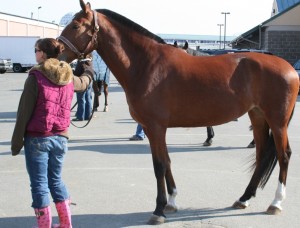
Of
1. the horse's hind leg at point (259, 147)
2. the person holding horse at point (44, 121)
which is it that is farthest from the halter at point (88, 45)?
the horse's hind leg at point (259, 147)

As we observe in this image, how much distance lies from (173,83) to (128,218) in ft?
5.06

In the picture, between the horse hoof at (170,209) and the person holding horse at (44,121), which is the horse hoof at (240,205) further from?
the person holding horse at (44,121)

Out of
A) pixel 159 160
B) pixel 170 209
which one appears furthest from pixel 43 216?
→ pixel 170 209

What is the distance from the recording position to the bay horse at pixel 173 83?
468 cm

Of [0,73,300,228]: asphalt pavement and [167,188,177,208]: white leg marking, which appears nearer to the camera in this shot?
[0,73,300,228]: asphalt pavement

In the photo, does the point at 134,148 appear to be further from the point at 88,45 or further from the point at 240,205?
the point at 88,45

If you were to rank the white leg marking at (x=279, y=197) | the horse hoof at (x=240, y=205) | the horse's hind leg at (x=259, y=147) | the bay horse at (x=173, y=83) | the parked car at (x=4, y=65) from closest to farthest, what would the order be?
the bay horse at (x=173, y=83)
the white leg marking at (x=279, y=197)
the horse hoof at (x=240, y=205)
the horse's hind leg at (x=259, y=147)
the parked car at (x=4, y=65)

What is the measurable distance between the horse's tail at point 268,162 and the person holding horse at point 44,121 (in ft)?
8.24

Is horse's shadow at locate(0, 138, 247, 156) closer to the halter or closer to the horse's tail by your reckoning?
the horse's tail

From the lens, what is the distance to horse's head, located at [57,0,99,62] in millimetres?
4543

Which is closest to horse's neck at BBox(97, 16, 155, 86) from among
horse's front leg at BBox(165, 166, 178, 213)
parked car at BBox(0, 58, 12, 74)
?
horse's front leg at BBox(165, 166, 178, 213)

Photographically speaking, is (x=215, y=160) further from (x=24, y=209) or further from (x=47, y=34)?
(x=47, y=34)

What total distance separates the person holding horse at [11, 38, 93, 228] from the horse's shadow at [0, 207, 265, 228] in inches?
27.8

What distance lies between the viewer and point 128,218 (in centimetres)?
488
